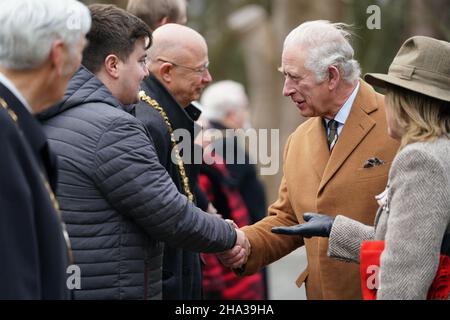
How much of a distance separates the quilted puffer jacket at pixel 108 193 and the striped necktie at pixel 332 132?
3.09 feet

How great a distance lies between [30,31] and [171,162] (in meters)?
1.93

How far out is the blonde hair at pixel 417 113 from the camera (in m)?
3.96

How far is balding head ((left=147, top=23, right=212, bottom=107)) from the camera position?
5.30 meters

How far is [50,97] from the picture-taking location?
334cm

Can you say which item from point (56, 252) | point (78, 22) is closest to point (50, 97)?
point (78, 22)

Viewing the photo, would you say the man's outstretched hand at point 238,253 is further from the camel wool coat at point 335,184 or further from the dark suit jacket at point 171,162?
the dark suit jacket at point 171,162

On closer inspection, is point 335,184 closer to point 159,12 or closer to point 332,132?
point 332,132

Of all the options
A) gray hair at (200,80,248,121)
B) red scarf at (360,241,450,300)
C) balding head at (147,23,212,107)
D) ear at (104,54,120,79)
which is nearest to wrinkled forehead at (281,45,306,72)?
balding head at (147,23,212,107)

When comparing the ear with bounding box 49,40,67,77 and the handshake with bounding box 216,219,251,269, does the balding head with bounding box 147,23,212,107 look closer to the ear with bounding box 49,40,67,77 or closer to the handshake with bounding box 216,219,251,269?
the handshake with bounding box 216,219,251,269

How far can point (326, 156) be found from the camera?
4973 mm

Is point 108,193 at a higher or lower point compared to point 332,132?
lower

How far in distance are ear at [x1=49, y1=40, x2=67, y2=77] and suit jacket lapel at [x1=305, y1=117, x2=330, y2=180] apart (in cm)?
193
